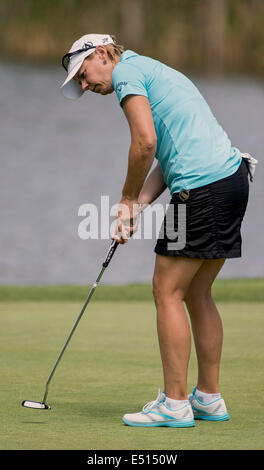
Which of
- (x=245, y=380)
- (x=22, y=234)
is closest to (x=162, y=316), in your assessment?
(x=245, y=380)

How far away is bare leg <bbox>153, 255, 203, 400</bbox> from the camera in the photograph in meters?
2.95

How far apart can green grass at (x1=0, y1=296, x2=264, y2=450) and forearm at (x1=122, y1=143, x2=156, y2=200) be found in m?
0.66

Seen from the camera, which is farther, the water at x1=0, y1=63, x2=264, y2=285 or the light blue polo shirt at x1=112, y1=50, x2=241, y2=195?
the water at x1=0, y1=63, x2=264, y2=285

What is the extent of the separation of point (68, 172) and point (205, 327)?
11763mm

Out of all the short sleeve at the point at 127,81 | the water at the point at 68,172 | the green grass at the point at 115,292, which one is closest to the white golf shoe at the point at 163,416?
the short sleeve at the point at 127,81

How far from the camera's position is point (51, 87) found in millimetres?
16812

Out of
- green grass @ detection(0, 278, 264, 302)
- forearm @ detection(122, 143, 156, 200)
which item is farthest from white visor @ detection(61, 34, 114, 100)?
green grass @ detection(0, 278, 264, 302)

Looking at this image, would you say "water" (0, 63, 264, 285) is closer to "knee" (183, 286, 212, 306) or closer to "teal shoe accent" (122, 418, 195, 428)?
"knee" (183, 286, 212, 306)

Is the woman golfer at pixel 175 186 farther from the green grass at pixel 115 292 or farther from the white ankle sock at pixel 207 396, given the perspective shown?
the green grass at pixel 115 292

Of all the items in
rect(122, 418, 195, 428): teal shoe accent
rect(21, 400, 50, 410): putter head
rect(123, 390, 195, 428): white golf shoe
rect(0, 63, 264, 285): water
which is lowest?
rect(122, 418, 195, 428): teal shoe accent

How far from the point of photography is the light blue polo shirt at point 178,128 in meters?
2.92

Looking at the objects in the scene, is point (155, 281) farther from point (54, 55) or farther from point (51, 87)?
point (51, 87)

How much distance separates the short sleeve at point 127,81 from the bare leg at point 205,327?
1.94 ft

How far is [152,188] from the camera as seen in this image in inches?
126
